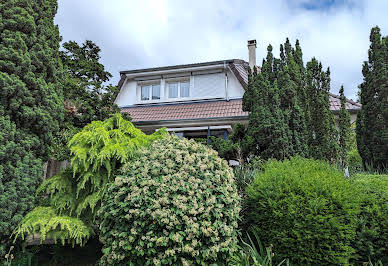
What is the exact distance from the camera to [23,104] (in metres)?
4.06

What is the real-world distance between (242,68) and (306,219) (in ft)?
34.0

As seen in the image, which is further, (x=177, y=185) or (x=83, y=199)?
(x=83, y=199)

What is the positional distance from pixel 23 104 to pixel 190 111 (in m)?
7.12

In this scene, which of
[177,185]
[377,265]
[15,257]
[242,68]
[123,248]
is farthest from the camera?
[242,68]

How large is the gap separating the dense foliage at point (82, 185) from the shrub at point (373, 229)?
3750 mm

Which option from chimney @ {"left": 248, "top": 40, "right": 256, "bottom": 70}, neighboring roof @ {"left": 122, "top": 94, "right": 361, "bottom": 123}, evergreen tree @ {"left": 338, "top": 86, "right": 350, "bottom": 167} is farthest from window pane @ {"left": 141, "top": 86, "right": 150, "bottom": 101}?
evergreen tree @ {"left": 338, "top": 86, "right": 350, "bottom": 167}

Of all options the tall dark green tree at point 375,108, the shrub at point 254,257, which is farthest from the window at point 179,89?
the shrub at point 254,257

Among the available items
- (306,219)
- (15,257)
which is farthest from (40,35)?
(306,219)

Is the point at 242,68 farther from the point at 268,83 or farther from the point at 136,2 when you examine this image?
the point at 268,83

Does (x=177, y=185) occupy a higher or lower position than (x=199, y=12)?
lower

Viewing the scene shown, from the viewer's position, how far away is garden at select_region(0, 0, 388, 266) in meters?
2.89

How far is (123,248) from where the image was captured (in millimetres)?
2771

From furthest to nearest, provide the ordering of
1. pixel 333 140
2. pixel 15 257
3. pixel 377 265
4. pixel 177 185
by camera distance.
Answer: pixel 333 140 < pixel 15 257 < pixel 377 265 < pixel 177 185

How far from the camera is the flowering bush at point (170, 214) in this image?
271cm
